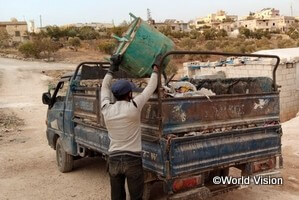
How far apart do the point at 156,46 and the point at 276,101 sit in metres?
1.80

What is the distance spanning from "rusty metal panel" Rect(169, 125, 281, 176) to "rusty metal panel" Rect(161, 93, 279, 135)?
14cm

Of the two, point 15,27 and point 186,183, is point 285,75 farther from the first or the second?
point 15,27

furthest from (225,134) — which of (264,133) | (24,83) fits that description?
(24,83)

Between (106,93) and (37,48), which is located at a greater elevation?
(37,48)

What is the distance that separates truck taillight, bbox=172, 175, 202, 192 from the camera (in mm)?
4199

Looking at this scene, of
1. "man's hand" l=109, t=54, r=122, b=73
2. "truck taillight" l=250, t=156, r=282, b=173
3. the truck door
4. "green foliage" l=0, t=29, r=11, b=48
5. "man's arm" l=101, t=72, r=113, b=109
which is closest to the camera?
"man's arm" l=101, t=72, r=113, b=109

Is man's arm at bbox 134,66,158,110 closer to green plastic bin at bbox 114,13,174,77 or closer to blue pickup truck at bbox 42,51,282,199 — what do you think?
blue pickup truck at bbox 42,51,282,199

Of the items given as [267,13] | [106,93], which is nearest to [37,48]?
[106,93]

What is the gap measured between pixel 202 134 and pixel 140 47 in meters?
1.25

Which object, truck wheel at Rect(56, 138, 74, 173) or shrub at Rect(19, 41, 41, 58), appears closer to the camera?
truck wheel at Rect(56, 138, 74, 173)

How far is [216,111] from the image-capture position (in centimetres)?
467

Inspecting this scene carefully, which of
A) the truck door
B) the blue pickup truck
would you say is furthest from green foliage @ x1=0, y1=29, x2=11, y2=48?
the blue pickup truck

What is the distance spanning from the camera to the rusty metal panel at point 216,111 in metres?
4.27

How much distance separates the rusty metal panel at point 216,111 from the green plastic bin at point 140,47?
677mm
